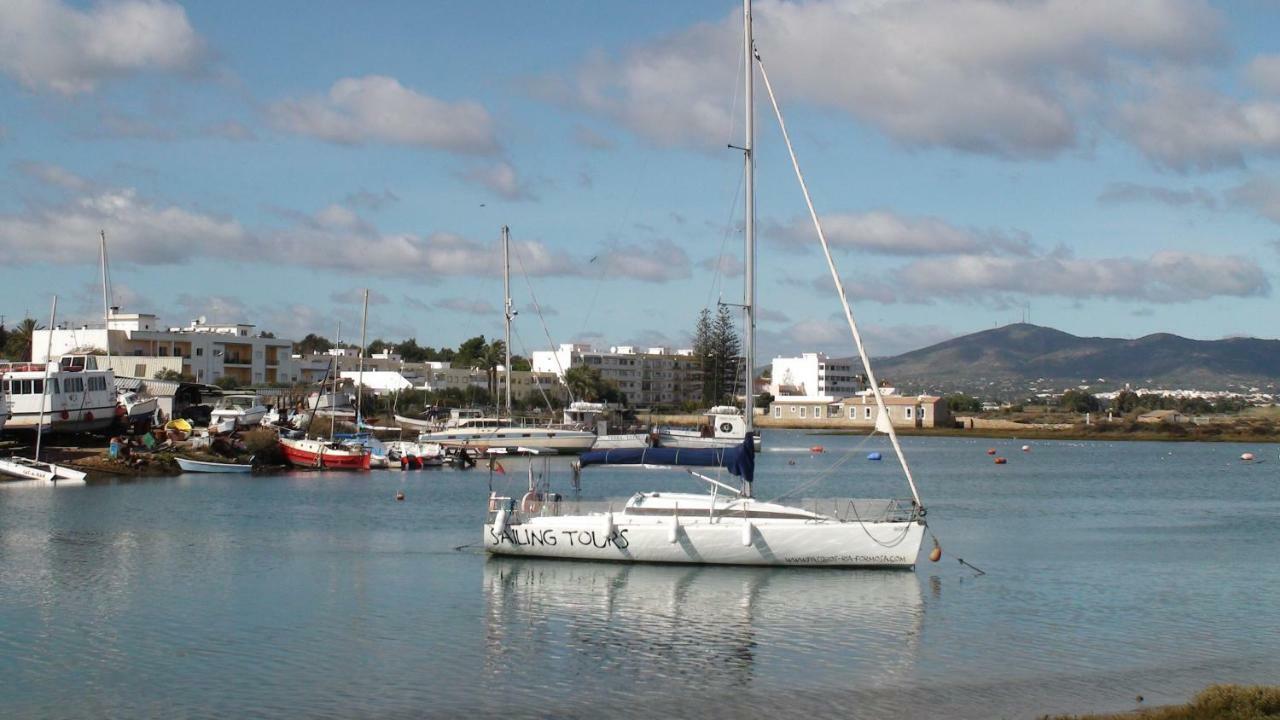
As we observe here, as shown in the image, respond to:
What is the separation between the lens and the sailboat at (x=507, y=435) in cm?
9256

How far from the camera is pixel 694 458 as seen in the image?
37062 millimetres

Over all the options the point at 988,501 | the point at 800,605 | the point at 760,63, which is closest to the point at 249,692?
the point at 800,605

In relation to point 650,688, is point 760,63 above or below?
above

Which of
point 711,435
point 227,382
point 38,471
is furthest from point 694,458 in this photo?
point 227,382

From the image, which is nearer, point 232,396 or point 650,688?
point 650,688

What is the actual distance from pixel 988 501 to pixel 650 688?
42.4 m

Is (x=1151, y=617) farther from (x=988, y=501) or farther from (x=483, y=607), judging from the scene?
(x=988, y=501)

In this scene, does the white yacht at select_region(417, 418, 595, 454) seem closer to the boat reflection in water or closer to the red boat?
the red boat

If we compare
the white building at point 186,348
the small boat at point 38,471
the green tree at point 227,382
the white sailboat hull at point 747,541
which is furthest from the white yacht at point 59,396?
the green tree at point 227,382

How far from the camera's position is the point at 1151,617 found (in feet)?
100

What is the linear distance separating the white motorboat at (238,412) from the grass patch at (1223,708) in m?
71.9

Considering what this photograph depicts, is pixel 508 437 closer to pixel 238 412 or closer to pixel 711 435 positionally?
pixel 238 412

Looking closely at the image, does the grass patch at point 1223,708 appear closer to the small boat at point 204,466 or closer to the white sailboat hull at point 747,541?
the white sailboat hull at point 747,541

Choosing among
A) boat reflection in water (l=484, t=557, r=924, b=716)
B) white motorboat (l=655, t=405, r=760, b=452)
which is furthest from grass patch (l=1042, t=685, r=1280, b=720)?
white motorboat (l=655, t=405, r=760, b=452)
